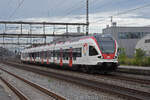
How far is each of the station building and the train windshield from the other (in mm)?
48334

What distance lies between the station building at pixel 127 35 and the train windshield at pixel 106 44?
4833 centimetres

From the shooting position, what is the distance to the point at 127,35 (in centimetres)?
7162

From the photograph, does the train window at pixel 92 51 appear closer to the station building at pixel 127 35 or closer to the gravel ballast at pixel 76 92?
the gravel ballast at pixel 76 92

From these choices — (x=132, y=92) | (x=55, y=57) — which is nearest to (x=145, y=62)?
(x=55, y=57)

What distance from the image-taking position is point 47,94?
1127 cm

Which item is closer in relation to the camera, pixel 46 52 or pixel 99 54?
pixel 99 54

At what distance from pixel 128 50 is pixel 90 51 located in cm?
5032

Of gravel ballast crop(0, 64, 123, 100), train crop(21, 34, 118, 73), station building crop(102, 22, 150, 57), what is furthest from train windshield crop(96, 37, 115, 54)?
station building crop(102, 22, 150, 57)

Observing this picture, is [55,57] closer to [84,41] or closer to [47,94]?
[84,41]

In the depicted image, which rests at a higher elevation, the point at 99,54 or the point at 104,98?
the point at 99,54

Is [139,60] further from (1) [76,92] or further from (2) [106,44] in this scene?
(1) [76,92]

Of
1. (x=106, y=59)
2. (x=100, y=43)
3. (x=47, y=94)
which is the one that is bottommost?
(x=47, y=94)

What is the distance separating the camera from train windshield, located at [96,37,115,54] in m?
19.7

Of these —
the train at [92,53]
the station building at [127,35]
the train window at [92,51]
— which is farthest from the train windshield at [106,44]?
the station building at [127,35]
